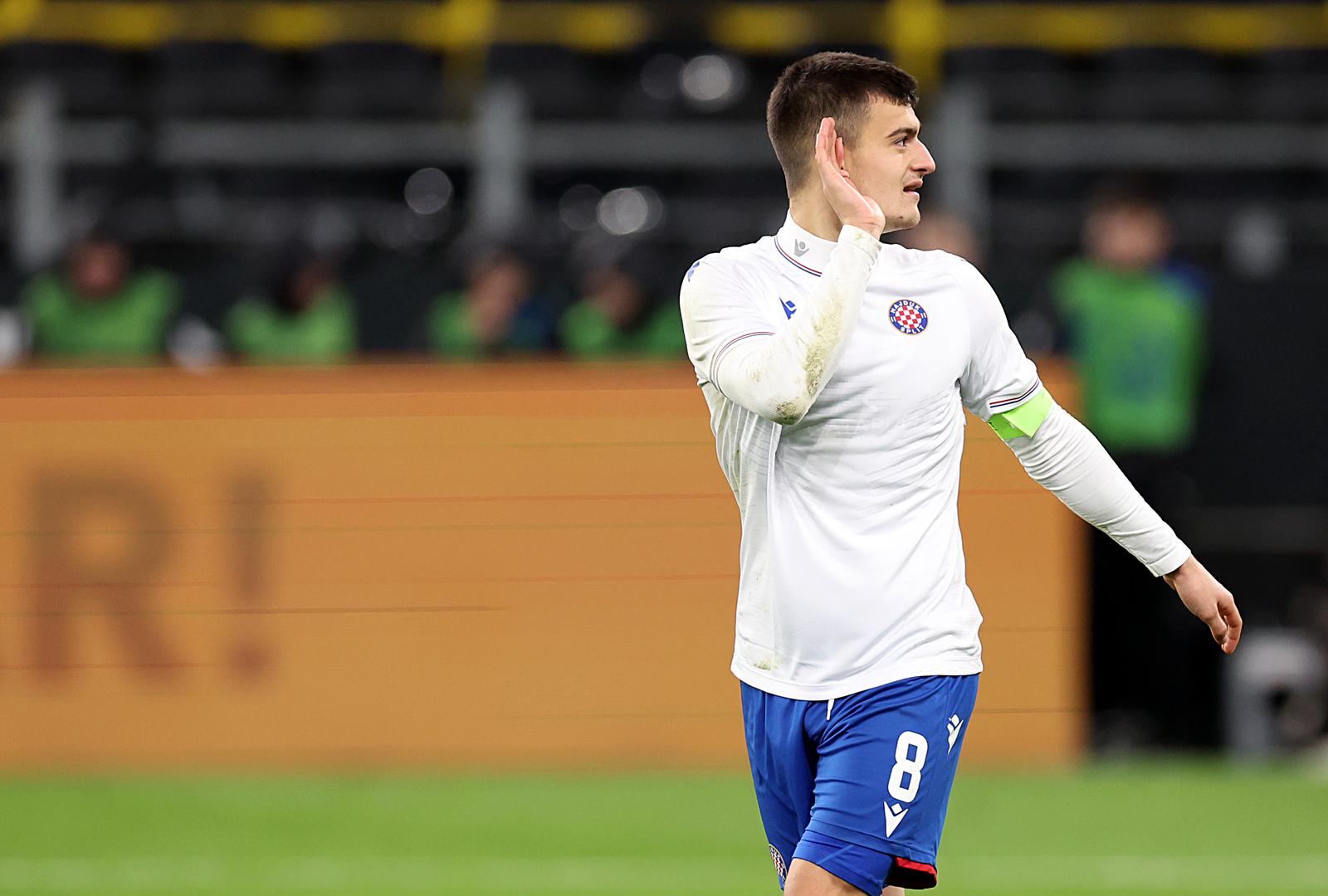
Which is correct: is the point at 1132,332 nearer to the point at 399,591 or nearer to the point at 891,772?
the point at 399,591

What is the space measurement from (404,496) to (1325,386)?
186 inches

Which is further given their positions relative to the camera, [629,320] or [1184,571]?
[629,320]

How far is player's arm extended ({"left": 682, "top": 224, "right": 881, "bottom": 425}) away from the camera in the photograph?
3.51 meters

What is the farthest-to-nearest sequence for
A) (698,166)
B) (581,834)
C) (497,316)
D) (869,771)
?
(698,166)
(497,316)
(581,834)
(869,771)

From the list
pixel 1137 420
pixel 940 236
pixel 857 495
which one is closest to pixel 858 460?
pixel 857 495

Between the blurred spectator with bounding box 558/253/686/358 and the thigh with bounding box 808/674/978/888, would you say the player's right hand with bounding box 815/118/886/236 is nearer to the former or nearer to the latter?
the thigh with bounding box 808/674/978/888

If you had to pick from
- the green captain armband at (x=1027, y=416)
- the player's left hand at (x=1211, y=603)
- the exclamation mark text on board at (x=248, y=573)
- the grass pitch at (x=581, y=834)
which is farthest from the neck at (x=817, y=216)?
the exclamation mark text on board at (x=248, y=573)

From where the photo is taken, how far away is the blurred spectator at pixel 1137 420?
971 centimetres

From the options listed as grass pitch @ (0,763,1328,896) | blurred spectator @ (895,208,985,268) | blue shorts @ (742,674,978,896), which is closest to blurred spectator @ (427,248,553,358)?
blurred spectator @ (895,208,985,268)

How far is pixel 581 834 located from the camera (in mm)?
7695

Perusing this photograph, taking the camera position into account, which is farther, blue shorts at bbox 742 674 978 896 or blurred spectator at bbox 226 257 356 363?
blurred spectator at bbox 226 257 356 363

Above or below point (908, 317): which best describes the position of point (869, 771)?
below

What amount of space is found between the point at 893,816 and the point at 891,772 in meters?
0.08

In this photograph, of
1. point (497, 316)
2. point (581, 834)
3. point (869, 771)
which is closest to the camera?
point (869, 771)
